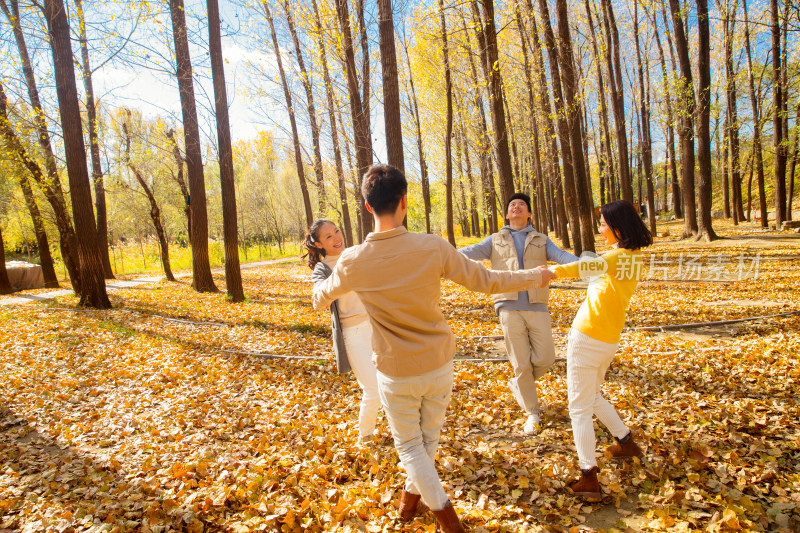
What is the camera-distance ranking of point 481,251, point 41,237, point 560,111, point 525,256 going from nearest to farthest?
1. point 525,256
2. point 481,251
3. point 560,111
4. point 41,237

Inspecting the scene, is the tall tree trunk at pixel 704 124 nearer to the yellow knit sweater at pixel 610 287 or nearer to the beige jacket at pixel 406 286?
the yellow knit sweater at pixel 610 287

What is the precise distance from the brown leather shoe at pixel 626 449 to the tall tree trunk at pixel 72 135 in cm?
1129

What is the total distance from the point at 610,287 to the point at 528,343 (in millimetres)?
1303

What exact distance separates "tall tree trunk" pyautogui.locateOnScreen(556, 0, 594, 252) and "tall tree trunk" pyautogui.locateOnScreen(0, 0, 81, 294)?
14.9m

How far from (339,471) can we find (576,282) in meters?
10.3

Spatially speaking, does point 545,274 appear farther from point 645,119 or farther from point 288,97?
point 645,119

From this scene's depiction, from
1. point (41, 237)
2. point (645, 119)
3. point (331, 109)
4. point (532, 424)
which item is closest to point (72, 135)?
point (331, 109)

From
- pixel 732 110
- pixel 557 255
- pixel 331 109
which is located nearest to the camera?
pixel 557 255

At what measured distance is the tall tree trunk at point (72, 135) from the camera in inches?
376

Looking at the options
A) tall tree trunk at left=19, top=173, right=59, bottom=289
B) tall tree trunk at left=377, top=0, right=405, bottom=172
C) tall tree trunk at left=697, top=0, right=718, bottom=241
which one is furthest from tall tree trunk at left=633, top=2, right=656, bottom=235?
tall tree trunk at left=19, top=173, right=59, bottom=289

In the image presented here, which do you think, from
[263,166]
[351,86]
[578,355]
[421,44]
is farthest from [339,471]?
[263,166]

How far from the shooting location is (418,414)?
2369 mm

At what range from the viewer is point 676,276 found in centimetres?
1147

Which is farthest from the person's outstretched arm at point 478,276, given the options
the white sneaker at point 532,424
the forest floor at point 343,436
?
the white sneaker at point 532,424
